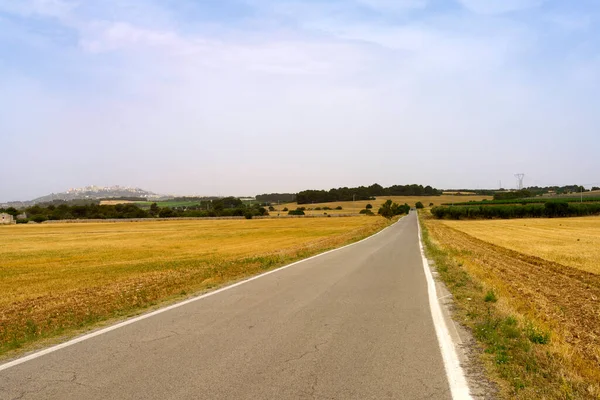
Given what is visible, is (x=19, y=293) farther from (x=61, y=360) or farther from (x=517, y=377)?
(x=517, y=377)

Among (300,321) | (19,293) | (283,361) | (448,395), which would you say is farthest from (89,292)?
(448,395)

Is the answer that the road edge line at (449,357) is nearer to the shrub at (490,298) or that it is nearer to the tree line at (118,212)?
the shrub at (490,298)

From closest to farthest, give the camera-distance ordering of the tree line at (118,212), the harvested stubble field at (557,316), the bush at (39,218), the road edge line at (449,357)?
the road edge line at (449,357), the harvested stubble field at (557,316), the bush at (39,218), the tree line at (118,212)

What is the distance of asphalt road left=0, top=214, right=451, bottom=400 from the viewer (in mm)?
5125

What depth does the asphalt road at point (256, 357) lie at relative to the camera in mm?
5125

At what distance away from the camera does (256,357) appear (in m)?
6.26

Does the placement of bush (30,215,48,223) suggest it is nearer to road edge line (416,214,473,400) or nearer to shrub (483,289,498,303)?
shrub (483,289,498,303)

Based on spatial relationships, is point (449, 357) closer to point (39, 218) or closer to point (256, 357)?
point (256, 357)

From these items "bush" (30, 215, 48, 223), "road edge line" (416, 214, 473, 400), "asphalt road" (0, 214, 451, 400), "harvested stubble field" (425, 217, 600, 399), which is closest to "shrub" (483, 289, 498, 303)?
"harvested stubble field" (425, 217, 600, 399)

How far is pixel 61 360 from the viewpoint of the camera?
6293mm

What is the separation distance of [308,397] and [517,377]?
244cm

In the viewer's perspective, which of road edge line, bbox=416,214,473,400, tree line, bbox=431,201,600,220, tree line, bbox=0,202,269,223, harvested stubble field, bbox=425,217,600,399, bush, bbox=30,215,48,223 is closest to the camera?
road edge line, bbox=416,214,473,400

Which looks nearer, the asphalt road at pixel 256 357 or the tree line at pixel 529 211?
the asphalt road at pixel 256 357

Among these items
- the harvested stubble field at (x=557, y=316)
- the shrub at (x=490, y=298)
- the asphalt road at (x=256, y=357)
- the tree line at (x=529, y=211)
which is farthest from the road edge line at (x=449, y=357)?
the tree line at (x=529, y=211)
